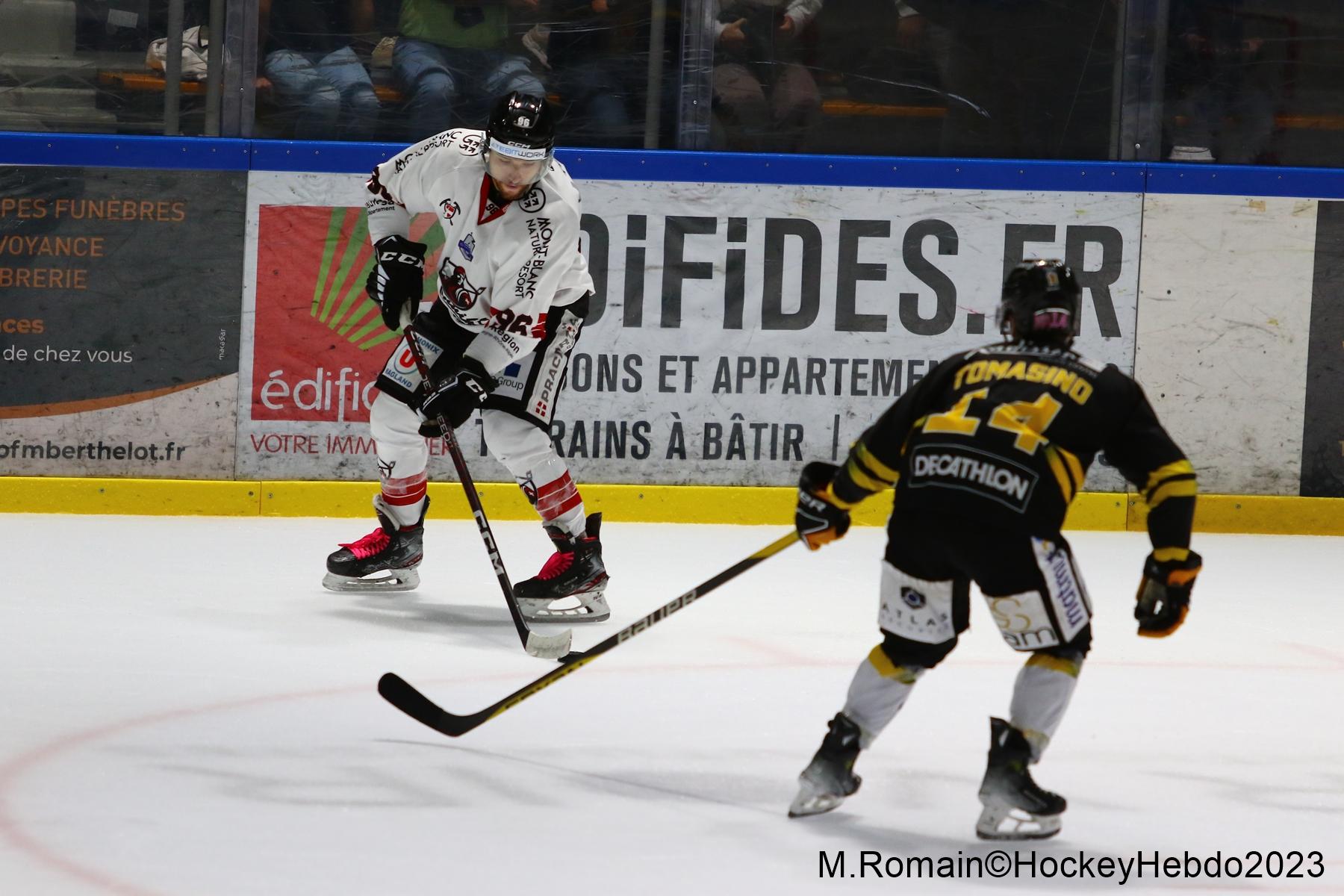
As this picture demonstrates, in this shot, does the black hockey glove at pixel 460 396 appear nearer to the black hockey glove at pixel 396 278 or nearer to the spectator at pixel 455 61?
the black hockey glove at pixel 396 278

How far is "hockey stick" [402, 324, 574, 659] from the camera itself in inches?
156

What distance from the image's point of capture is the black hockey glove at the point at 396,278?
15.5 ft

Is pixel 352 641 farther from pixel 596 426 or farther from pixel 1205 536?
pixel 1205 536

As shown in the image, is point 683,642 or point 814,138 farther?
point 814,138

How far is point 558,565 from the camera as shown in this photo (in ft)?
15.1

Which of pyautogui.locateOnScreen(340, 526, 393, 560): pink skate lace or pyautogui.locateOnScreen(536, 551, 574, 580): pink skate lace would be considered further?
pyautogui.locateOnScreen(340, 526, 393, 560): pink skate lace

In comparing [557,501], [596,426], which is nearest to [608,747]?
[557,501]

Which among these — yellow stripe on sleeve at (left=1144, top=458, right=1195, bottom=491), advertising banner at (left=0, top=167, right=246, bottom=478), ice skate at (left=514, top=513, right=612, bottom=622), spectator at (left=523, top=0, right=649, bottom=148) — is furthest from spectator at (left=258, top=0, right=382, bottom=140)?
yellow stripe on sleeve at (left=1144, top=458, right=1195, bottom=491)

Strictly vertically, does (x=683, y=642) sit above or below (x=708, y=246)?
below

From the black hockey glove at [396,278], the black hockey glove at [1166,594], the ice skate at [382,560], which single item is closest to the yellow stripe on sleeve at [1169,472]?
the black hockey glove at [1166,594]

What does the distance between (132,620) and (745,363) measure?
2701 millimetres

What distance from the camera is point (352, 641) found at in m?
4.16

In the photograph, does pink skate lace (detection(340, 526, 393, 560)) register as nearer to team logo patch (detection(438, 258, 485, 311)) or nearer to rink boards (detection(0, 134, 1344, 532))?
team logo patch (detection(438, 258, 485, 311))

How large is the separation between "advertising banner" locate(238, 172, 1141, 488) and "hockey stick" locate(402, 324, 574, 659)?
1.50m
